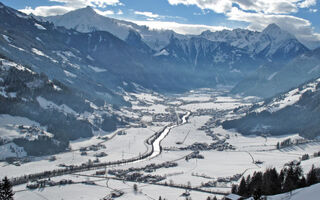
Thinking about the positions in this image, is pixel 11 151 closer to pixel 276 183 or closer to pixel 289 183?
pixel 276 183

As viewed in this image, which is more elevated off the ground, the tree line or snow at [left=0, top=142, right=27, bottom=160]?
snow at [left=0, top=142, right=27, bottom=160]

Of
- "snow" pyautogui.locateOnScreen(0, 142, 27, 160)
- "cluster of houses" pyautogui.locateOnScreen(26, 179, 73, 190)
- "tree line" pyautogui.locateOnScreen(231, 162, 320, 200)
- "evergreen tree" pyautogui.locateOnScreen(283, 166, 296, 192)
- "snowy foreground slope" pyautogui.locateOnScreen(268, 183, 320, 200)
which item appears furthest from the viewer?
"snow" pyautogui.locateOnScreen(0, 142, 27, 160)

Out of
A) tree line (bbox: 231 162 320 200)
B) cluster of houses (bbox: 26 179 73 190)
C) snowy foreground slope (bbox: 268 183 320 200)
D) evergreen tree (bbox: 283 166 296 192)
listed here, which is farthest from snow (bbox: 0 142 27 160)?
snowy foreground slope (bbox: 268 183 320 200)

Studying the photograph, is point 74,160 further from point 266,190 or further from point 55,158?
point 266,190

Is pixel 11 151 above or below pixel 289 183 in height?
above

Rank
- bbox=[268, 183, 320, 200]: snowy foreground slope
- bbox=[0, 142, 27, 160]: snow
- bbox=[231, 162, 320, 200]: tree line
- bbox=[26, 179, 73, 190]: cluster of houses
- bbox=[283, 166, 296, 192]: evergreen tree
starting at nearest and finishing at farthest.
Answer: bbox=[268, 183, 320, 200]: snowy foreground slope → bbox=[283, 166, 296, 192]: evergreen tree → bbox=[231, 162, 320, 200]: tree line → bbox=[26, 179, 73, 190]: cluster of houses → bbox=[0, 142, 27, 160]: snow

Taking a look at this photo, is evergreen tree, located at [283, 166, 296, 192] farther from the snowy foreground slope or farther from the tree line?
the snowy foreground slope

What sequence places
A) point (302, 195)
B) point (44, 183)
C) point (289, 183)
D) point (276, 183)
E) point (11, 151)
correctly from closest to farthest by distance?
point (302, 195)
point (289, 183)
point (276, 183)
point (44, 183)
point (11, 151)

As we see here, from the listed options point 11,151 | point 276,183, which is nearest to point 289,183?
point 276,183

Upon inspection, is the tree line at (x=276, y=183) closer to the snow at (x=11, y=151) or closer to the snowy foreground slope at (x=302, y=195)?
the snowy foreground slope at (x=302, y=195)

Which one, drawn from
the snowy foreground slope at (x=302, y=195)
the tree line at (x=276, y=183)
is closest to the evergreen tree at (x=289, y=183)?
the tree line at (x=276, y=183)

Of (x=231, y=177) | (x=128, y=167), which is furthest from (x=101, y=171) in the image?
(x=231, y=177)

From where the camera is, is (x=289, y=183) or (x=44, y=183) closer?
(x=289, y=183)
